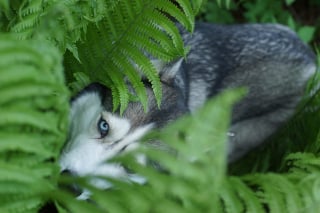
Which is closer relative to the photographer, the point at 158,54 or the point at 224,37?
the point at 158,54

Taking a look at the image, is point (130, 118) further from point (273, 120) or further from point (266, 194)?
point (273, 120)

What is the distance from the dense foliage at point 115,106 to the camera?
150cm

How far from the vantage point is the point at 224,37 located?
3.67m

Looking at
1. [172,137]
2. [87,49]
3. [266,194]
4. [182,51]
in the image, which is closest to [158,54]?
[182,51]

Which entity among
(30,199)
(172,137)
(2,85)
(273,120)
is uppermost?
(2,85)

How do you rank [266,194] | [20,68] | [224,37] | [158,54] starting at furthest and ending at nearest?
[224,37] → [158,54] → [266,194] → [20,68]

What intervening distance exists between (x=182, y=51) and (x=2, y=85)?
0.99 meters

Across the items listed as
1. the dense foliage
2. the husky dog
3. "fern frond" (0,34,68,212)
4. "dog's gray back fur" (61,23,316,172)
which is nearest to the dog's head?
the dense foliage

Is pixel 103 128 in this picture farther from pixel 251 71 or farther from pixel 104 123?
pixel 251 71

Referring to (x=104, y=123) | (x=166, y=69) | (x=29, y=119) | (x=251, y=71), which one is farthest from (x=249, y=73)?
(x=29, y=119)

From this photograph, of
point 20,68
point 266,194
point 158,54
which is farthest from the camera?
point 158,54

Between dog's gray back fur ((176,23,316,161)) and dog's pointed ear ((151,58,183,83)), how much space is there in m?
0.74

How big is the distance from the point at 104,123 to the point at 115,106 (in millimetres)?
165

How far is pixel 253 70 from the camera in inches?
144
